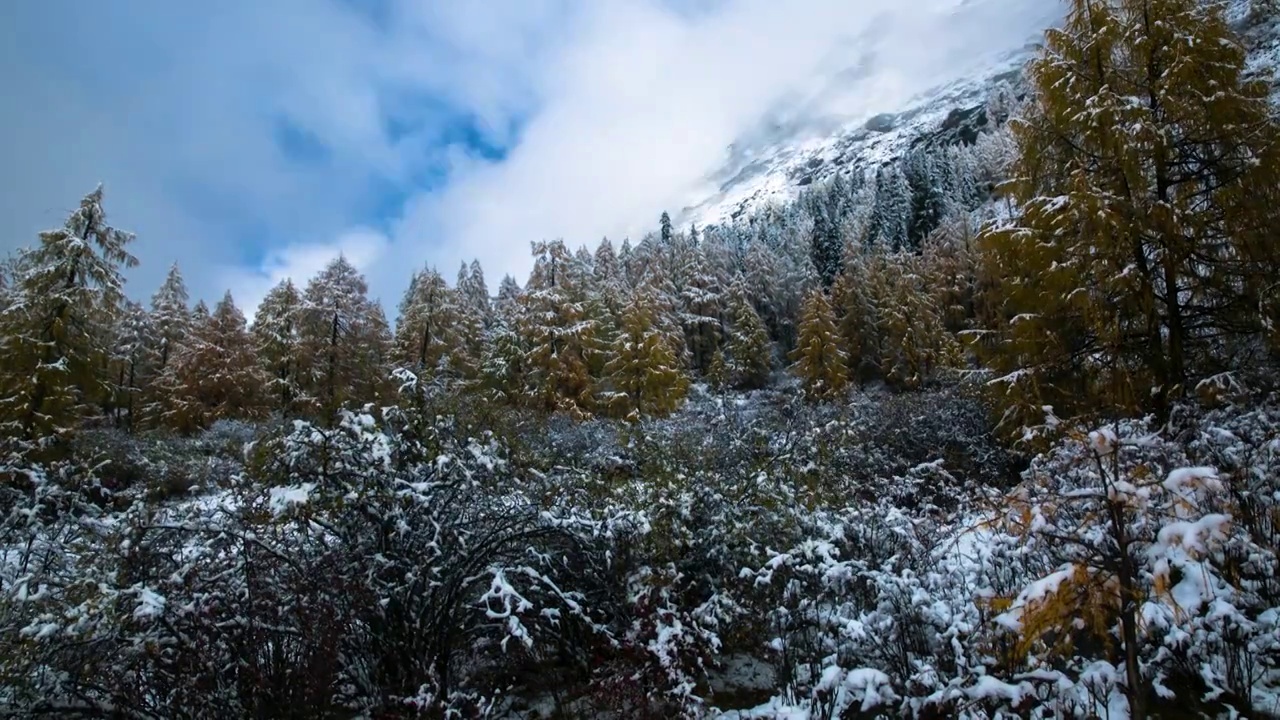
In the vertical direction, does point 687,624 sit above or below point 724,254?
below

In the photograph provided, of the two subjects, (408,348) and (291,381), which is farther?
(408,348)

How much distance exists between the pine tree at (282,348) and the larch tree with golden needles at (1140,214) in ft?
76.9

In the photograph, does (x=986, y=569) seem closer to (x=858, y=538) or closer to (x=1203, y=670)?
(x=858, y=538)

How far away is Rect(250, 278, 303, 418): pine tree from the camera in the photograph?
25.3 m

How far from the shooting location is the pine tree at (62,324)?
16.5 meters

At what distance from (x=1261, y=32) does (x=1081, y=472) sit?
212ft

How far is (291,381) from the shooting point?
25.9 metres

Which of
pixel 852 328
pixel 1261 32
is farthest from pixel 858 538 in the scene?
pixel 1261 32

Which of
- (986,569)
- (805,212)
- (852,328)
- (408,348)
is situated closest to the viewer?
(986,569)

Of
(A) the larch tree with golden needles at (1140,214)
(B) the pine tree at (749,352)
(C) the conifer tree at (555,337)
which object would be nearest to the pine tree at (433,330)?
(C) the conifer tree at (555,337)

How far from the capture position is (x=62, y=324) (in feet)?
56.4

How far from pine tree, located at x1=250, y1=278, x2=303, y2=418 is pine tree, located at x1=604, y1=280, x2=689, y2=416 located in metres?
12.2

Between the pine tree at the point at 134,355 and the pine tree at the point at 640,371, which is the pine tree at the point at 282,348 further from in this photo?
the pine tree at the point at 640,371

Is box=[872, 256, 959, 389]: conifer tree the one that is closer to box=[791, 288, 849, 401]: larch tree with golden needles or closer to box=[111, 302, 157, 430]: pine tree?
box=[791, 288, 849, 401]: larch tree with golden needles
